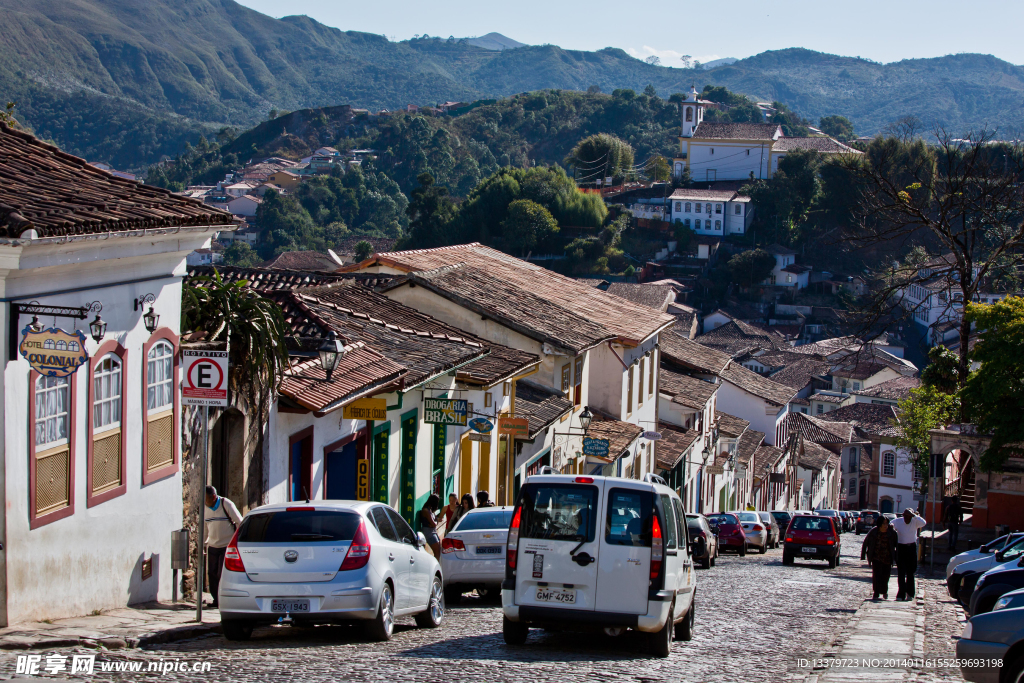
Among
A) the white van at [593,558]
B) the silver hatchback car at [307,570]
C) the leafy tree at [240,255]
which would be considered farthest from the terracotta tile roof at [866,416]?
the silver hatchback car at [307,570]

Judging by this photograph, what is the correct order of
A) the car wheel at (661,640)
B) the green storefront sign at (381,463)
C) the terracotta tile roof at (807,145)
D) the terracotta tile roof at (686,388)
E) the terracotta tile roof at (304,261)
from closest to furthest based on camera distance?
the car wheel at (661,640)
the green storefront sign at (381,463)
the terracotta tile roof at (686,388)
the terracotta tile roof at (304,261)
the terracotta tile roof at (807,145)

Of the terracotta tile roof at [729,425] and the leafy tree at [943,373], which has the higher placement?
the leafy tree at [943,373]

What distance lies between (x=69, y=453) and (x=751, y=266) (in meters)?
116

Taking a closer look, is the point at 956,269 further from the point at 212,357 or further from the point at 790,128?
the point at 790,128

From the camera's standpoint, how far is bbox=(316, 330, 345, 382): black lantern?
532 inches

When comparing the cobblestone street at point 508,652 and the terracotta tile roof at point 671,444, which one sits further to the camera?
the terracotta tile roof at point 671,444

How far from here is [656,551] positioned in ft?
32.6

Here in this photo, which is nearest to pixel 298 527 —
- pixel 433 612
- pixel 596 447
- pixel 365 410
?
pixel 433 612

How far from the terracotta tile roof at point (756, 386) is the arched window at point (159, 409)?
145 feet

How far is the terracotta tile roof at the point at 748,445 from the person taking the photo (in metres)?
48.8

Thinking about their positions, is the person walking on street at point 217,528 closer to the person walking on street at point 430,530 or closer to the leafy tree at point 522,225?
the person walking on street at point 430,530

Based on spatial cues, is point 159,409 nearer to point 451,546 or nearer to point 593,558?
point 451,546

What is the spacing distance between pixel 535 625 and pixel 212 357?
3.75 meters

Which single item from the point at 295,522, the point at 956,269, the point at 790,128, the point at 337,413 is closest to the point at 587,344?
the point at 337,413
